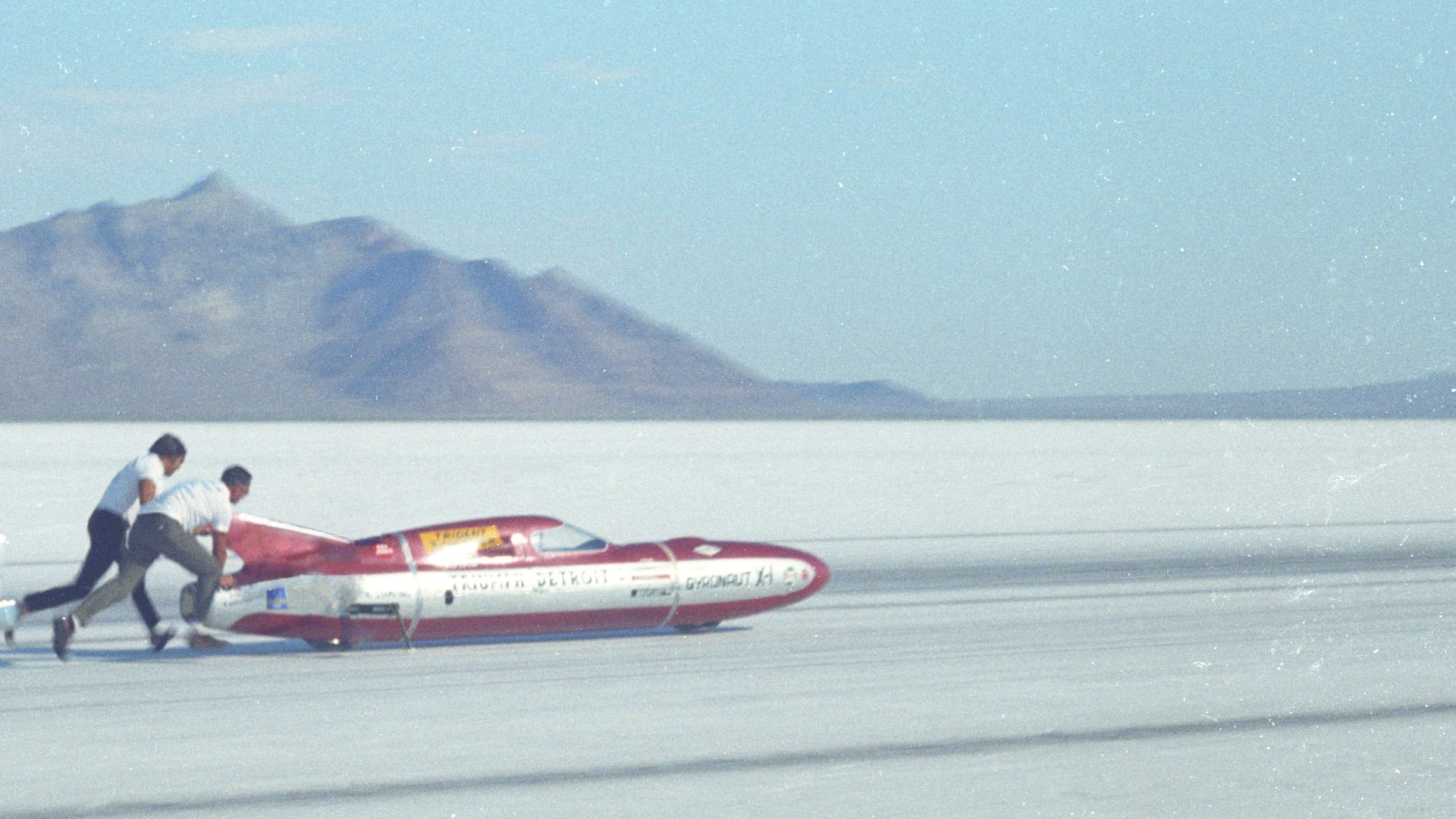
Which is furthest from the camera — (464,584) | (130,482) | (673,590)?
(673,590)

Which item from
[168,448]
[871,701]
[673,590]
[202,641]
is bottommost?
[871,701]

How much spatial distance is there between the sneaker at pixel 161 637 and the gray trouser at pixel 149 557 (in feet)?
1.22

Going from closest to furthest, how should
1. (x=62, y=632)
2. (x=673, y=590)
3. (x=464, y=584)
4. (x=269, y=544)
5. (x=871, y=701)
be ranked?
(x=871, y=701) → (x=62, y=632) → (x=269, y=544) → (x=464, y=584) → (x=673, y=590)

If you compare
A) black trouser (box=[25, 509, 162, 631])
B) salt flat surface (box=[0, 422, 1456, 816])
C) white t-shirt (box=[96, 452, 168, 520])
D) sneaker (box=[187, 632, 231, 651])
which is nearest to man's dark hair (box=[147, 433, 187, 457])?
white t-shirt (box=[96, 452, 168, 520])

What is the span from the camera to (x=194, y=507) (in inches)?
513

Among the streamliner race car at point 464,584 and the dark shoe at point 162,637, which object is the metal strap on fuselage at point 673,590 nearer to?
the streamliner race car at point 464,584

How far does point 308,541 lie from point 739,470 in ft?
88.5

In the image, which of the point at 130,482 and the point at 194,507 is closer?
the point at 194,507

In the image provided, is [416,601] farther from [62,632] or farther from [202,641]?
[62,632]

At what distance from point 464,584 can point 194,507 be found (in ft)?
6.48

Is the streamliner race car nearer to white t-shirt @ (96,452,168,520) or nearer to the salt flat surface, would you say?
the salt flat surface

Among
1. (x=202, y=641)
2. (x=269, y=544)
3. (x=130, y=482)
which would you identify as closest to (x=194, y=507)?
Result: (x=130, y=482)

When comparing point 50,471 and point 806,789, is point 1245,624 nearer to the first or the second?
point 806,789

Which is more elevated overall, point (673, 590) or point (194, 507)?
point (194, 507)
